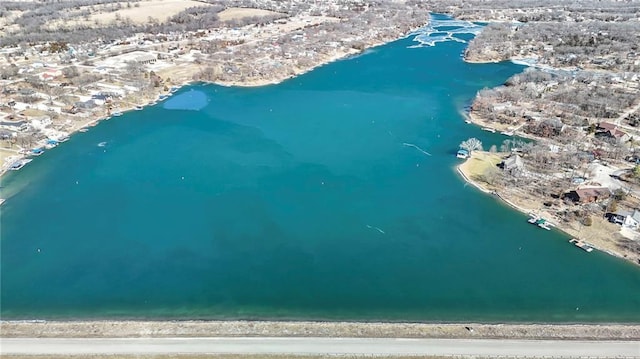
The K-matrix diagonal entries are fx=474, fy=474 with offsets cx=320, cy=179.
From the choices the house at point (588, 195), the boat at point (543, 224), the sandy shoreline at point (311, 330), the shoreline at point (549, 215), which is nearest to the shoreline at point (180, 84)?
the sandy shoreline at point (311, 330)

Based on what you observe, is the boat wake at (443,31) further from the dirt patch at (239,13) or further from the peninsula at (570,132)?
the dirt patch at (239,13)

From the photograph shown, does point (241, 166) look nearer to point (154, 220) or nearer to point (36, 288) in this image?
point (154, 220)

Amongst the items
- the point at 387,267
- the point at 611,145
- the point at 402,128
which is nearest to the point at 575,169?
the point at 611,145

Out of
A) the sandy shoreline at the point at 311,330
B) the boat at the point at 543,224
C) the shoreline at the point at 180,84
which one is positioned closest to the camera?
the sandy shoreline at the point at 311,330

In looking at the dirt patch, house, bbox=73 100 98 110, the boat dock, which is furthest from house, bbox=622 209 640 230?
the dirt patch

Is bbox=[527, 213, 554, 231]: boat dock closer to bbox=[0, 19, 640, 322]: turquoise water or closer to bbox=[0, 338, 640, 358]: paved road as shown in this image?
bbox=[0, 19, 640, 322]: turquoise water
